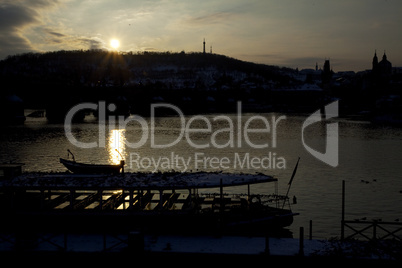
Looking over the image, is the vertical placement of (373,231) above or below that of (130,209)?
below

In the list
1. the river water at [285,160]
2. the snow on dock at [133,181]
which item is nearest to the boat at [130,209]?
the snow on dock at [133,181]

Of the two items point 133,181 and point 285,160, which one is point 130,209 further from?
point 285,160

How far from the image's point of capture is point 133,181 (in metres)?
26.4

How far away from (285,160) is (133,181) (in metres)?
49.0

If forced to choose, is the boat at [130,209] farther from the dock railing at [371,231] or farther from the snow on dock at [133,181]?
the dock railing at [371,231]

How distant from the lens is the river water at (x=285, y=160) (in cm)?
4097

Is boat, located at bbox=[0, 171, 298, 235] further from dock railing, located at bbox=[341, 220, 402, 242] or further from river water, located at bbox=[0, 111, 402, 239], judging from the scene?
river water, located at bbox=[0, 111, 402, 239]

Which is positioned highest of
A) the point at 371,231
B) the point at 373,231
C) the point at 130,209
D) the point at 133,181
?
the point at 133,181

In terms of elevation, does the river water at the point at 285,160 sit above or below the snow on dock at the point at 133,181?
below

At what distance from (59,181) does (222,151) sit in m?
57.6

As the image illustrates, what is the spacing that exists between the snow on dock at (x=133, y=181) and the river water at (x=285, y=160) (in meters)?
9.20

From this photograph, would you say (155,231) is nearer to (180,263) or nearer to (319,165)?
(180,263)

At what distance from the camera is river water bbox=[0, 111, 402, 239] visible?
134 feet

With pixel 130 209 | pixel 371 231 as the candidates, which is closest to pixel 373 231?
pixel 371 231
